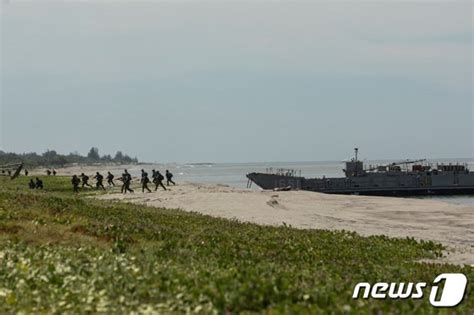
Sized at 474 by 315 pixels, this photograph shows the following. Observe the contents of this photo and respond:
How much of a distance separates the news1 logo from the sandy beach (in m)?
7.98

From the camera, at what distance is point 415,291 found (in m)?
13.8

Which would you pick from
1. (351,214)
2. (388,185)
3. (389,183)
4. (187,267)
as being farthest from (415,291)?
(389,183)

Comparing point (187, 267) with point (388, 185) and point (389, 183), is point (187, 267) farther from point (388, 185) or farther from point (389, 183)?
point (389, 183)

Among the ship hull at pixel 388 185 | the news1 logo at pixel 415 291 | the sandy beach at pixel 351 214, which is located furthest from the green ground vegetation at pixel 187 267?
the ship hull at pixel 388 185

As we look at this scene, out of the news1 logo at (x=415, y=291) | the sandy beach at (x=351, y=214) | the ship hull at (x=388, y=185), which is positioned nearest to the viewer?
the news1 logo at (x=415, y=291)

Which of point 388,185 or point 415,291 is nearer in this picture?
point 415,291

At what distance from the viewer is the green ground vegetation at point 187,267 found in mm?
10922

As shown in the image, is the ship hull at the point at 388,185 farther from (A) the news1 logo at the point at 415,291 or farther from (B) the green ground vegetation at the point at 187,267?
(A) the news1 logo at the point at 415,291

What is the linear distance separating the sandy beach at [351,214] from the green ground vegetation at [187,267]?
528cm

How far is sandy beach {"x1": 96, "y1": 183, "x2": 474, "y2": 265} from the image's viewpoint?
33906 mm

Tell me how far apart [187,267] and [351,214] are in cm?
3672

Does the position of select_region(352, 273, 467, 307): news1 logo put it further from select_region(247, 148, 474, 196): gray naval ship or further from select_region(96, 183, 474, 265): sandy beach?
select_region(247, 148, 474, 196): gray naval ship

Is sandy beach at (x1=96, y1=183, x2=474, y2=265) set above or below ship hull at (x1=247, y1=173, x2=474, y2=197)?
below

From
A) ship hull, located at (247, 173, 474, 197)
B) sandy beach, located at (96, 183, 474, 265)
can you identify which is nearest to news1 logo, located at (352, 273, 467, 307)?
sandy beach, located at (96, 183, 474, 265)
